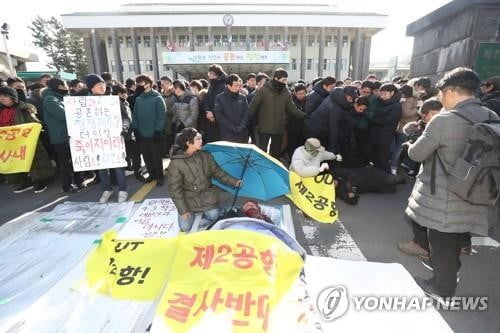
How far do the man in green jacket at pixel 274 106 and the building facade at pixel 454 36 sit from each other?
317 cm

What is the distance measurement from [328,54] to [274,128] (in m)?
46.0

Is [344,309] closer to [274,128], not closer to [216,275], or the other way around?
[216,275]

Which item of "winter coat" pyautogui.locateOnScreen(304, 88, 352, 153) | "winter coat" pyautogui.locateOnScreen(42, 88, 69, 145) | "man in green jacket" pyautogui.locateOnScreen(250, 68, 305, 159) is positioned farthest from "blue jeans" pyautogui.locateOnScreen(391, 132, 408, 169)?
"winter coat" pyautogui.locateOnScreen(42, 88, 69, 145)

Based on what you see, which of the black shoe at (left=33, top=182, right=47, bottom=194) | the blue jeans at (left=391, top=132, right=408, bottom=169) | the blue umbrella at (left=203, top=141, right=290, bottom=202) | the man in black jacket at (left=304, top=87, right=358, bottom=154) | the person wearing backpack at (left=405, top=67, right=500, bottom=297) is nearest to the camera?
the person wearing backpack at (left=405, top=67, right=500, bottom=297)

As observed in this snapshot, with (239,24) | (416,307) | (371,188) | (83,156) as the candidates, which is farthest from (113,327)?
(239,24)

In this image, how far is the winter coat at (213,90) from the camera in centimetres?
575

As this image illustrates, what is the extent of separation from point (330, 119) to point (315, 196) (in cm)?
143

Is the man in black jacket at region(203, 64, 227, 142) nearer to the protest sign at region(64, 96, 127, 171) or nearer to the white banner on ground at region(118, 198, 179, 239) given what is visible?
the protest sign at region(64, 96, 127, 171)

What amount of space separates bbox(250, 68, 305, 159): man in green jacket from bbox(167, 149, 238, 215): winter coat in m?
1.85

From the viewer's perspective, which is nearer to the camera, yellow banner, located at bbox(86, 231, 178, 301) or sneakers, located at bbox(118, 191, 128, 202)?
yellow banner, located at bbox(86, 231, 178, 301)

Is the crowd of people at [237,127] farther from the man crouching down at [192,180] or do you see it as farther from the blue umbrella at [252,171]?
the blue umbrella at [252,171]

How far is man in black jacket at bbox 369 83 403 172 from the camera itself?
16.2 feet

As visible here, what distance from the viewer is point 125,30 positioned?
144ft

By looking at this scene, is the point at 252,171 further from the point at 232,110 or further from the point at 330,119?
the point at 330,119
